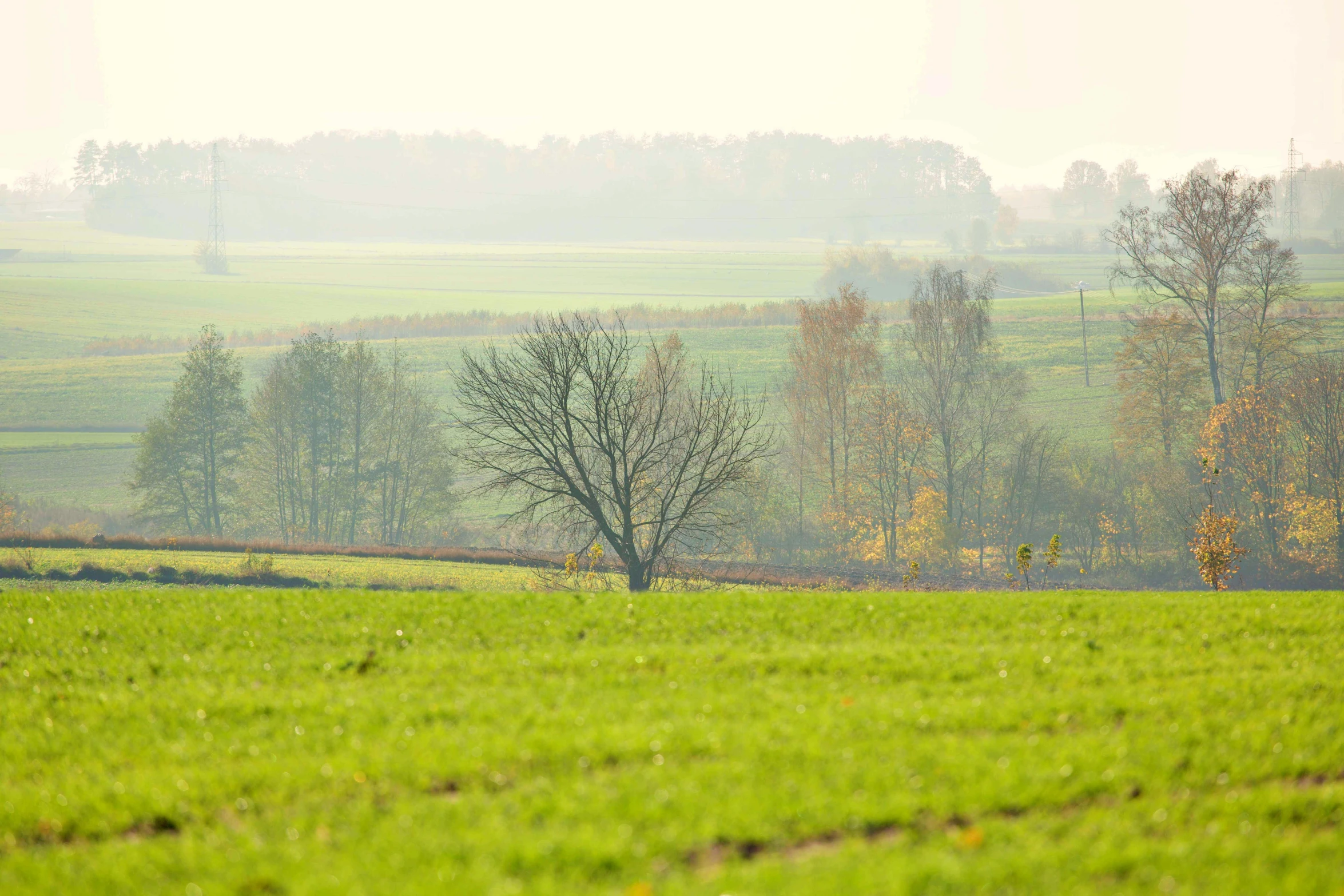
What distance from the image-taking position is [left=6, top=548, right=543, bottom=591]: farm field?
3859cm

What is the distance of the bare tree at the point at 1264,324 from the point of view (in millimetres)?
59156

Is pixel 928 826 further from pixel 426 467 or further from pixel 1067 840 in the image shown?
pixel 426 467

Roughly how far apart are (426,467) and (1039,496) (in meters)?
42.5

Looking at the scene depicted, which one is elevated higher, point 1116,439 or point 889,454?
point 1116,439

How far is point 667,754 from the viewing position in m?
8.65

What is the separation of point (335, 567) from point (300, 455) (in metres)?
35.2

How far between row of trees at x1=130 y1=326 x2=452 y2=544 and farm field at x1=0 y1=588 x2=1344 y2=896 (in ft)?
184

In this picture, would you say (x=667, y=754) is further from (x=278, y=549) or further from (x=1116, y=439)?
(x=1116, y=439)

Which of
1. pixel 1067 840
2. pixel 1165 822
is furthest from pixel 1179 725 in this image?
pixel 1067 840

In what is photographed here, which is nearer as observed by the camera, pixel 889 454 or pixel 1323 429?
pixel 1323 429

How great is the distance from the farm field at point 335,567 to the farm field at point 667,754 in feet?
79.0

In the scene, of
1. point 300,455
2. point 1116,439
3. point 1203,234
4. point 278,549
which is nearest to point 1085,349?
point 1116,439

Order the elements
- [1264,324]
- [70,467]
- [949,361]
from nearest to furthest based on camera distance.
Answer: [1264,324] < [949,361] < [70,467]

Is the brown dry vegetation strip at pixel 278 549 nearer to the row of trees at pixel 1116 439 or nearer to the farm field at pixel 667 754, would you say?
the row of trees at pixel 1116 439
